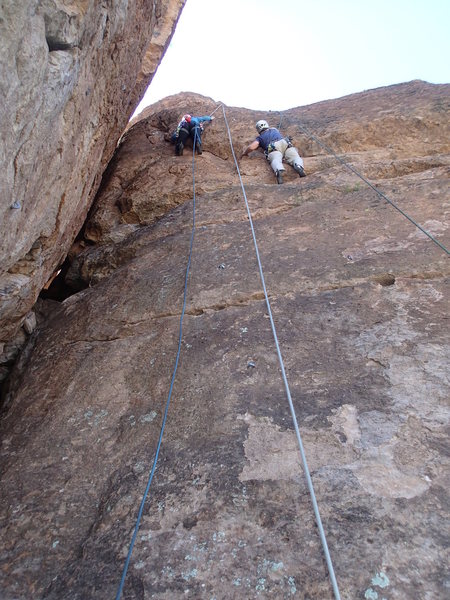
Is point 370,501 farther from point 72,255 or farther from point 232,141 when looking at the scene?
point 232,141

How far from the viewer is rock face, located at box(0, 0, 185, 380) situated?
284cm

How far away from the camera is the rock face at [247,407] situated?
7.79 feet

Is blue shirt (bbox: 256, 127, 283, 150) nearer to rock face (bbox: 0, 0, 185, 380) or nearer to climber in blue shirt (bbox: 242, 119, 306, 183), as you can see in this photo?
climber in blue shirt (bbox: 242, 119, 306, 183)

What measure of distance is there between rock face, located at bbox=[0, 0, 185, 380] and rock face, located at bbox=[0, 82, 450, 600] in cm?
90

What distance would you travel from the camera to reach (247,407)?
134 inches

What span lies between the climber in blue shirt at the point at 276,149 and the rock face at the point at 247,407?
0.80 m

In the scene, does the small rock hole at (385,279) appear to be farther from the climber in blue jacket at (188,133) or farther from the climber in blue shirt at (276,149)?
the climber in blue jacket at (188,133)

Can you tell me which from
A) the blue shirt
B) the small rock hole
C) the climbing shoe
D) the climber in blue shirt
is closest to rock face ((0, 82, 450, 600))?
the small rock hole

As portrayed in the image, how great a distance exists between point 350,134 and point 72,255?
17.1 ft

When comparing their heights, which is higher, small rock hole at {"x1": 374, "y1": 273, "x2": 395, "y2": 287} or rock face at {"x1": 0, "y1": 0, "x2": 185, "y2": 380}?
rock face at {"x1": 0, "y1": 0, "x2": 185, "y2": 380}

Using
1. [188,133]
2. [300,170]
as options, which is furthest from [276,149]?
[188,133]

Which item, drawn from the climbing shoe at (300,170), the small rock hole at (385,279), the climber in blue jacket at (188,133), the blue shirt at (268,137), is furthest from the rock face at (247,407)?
the climber in blue jacket at (188,133)

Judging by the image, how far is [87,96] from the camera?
467cm

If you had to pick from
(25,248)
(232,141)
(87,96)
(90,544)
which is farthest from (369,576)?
(232,141)
